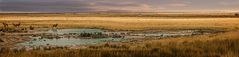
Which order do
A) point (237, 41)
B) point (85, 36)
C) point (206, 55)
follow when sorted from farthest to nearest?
point (85, 36) < point (237, 41) < point (206, 55)

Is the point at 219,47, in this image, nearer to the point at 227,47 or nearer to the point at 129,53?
the point at 227,47

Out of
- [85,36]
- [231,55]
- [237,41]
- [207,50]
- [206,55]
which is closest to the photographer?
[231,55]

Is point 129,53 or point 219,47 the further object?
point 219,47

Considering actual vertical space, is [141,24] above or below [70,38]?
below

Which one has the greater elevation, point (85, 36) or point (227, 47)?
point (227, 47)

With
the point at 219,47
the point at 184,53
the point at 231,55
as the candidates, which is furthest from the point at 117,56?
the point at 219,47

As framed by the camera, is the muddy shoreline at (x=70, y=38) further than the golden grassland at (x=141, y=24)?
No

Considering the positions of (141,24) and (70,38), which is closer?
(70,38)

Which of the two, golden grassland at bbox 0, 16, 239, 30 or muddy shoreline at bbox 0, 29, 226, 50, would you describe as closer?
muddy shoreline at bbox 0, 29, 226, 50

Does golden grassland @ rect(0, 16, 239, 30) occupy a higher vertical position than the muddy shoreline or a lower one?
lower

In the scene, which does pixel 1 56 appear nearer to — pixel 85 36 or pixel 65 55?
pixel 65 55

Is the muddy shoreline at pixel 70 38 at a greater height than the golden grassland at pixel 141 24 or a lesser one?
greater
